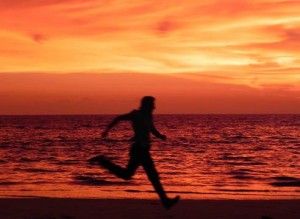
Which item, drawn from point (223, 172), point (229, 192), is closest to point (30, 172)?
point (223, 172)

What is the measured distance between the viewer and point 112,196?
17.0m

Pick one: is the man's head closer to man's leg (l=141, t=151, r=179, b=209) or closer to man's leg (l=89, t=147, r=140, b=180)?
man's leg (l=141, t=151, r=179, b=209)
